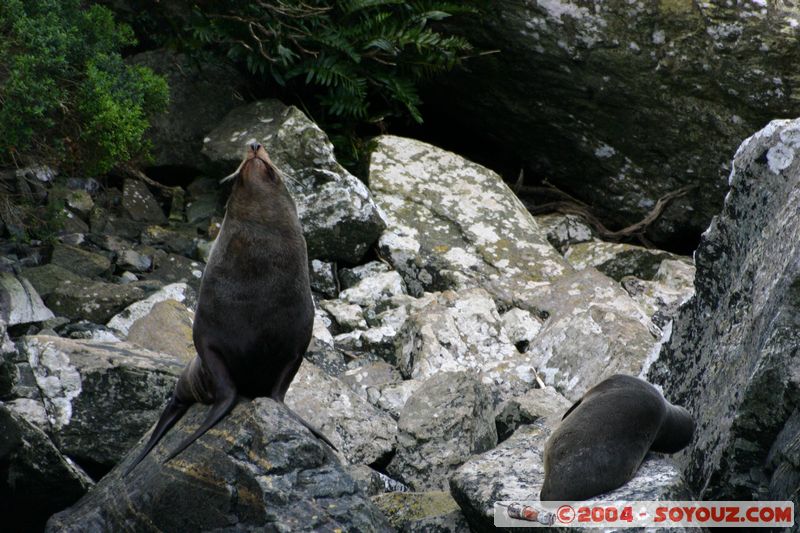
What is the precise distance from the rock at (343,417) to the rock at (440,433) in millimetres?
125

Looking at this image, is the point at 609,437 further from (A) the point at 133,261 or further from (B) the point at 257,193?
(A) the point at 133,261

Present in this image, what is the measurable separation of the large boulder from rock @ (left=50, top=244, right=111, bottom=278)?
406cm

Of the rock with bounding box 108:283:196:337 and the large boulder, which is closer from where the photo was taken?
the rock with bounding box 108:283:196:337

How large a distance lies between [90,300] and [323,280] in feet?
6.60

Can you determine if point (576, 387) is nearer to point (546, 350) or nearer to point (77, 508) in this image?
point (546, 350)

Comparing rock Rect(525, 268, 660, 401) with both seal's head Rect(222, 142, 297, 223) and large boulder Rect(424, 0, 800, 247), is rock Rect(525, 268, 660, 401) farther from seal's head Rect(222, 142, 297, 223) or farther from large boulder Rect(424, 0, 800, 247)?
seal's head Rect(222, 142, 297, 223)

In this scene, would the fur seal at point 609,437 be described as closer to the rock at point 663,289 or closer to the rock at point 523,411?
the rock at point 523,411

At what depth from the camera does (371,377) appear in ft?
24.9

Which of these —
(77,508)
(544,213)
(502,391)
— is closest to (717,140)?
(544,213)

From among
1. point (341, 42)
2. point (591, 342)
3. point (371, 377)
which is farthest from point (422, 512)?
point (341, 42)

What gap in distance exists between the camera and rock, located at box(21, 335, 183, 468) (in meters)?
5.70

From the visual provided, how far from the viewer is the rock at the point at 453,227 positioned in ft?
29.8

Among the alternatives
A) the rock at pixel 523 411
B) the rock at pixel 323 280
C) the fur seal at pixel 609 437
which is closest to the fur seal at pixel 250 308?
the fur seal at pixel 609 437

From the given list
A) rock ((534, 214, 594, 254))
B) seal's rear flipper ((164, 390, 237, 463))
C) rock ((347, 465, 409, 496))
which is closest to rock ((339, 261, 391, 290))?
rock ((534, 214, 594, 254))
